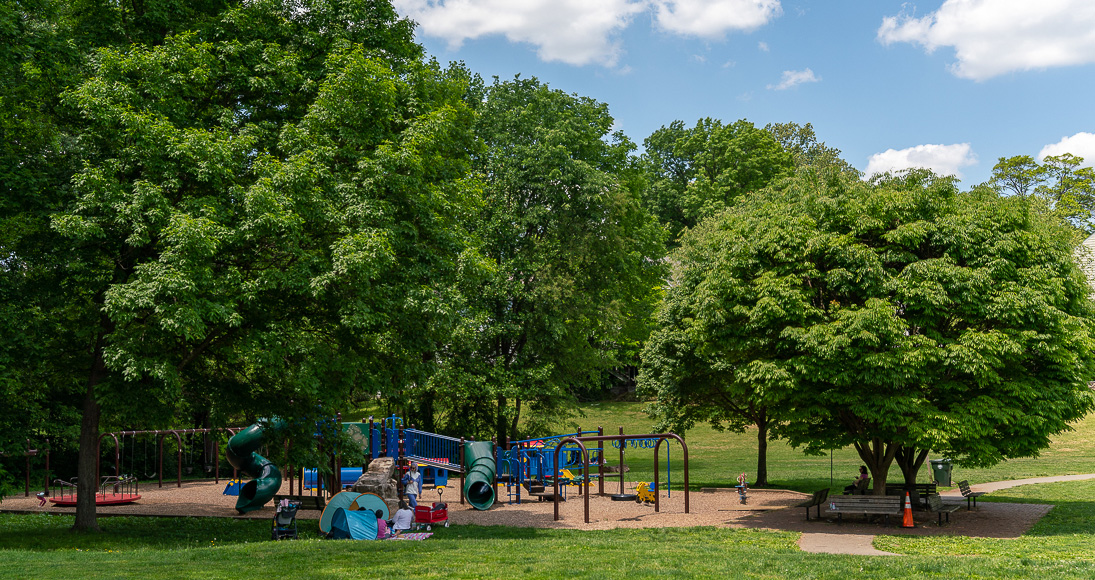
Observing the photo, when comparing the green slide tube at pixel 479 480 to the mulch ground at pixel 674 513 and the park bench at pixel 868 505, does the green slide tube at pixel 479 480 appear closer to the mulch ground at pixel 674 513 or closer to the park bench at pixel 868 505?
the mulch ground at pixel 674 513

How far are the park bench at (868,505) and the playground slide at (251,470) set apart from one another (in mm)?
13758

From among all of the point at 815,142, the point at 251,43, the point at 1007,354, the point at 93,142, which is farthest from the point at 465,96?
the point at 815,142

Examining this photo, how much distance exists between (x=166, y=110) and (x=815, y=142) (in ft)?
217

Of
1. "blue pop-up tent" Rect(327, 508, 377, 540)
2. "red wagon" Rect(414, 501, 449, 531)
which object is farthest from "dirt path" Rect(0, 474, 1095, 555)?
"blue pop-up tent" Rect(327, 508, 377, 540)

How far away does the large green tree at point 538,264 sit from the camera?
99.9 ft

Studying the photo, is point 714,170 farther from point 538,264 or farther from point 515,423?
point 515,423

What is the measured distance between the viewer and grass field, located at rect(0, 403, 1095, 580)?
1091 cm

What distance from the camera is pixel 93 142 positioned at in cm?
1492

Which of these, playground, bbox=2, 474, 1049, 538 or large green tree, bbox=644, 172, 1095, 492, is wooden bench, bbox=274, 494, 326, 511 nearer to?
playground, bbox=2, 474, 1049, 538

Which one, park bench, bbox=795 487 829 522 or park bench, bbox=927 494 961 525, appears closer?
park bench, bbox=927 494 961 525

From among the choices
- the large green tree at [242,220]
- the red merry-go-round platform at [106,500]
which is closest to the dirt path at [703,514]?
the red merry-go-round platform at [106,500]

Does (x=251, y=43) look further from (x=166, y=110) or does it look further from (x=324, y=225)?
(x=324, y=225)

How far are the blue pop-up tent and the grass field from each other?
0.65m

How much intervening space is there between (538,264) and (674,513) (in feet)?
41.1
